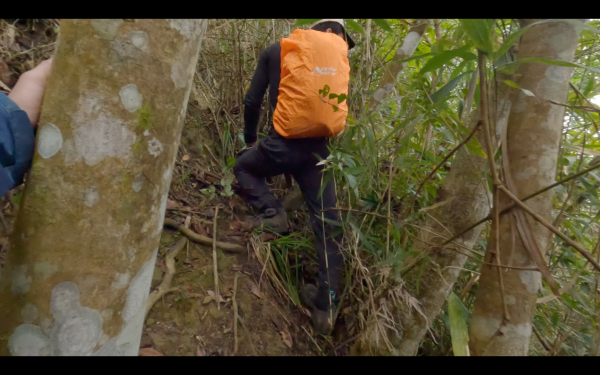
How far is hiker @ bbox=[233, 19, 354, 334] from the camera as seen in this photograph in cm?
A: 181

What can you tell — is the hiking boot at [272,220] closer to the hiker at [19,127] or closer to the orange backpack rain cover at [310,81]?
the orange backpack rain cover at [310,81]

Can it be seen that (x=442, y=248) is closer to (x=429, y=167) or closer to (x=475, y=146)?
(x=475, y=146)

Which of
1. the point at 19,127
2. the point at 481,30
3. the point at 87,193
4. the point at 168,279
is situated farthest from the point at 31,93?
the point at 481,30

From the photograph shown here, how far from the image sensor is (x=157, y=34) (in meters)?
0.77

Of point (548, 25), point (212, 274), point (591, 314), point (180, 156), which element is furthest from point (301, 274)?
point (548, 25)

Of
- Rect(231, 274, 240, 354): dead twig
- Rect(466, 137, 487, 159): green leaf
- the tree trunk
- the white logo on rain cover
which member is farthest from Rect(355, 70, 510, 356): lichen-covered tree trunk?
the white logo on rain cover

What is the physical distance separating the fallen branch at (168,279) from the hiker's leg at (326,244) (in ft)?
2.86

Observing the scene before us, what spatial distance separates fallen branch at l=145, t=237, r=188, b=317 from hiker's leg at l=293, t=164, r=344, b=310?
0.87 metres

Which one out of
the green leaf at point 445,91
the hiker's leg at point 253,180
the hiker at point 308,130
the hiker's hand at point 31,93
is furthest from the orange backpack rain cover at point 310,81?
the hiker's hand at point 31,93

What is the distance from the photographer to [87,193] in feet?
2.37

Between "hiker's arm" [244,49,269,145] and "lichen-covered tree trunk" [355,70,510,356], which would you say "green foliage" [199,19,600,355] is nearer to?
"lichen-covered tree trunk" [355,70,510,356]

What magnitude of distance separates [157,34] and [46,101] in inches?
12.8

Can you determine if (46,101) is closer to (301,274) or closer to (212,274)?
(212,274)

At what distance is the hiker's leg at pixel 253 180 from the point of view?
2260 mm
